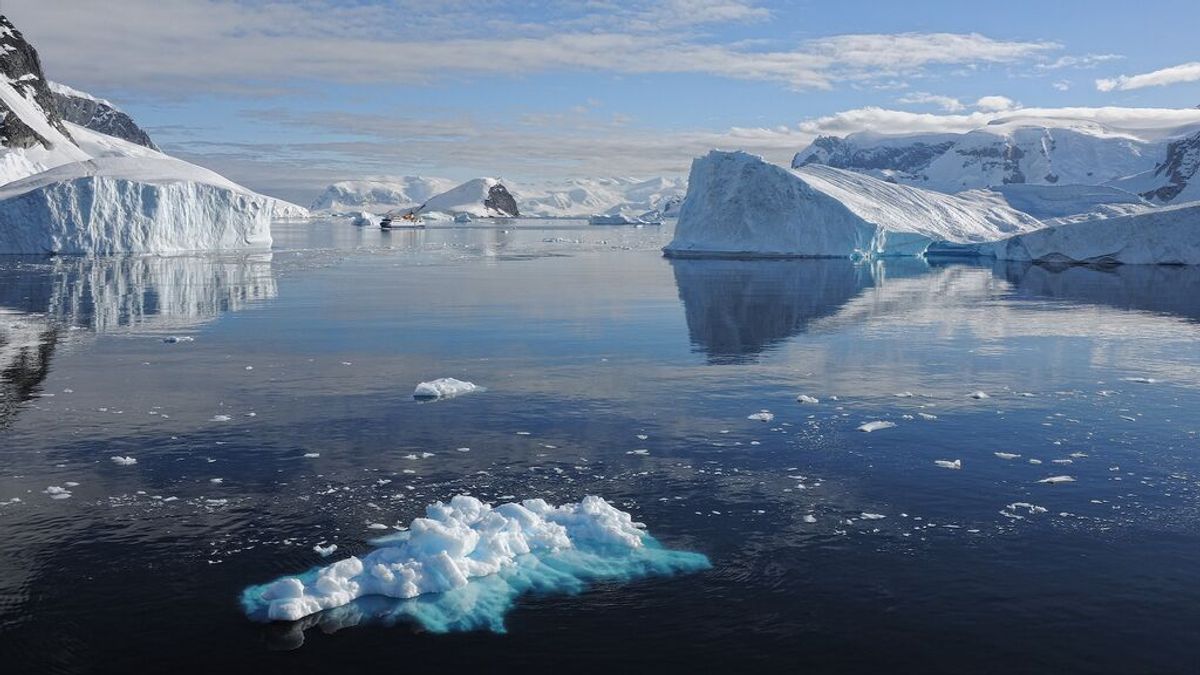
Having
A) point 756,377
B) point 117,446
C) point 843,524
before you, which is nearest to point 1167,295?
point 756,377

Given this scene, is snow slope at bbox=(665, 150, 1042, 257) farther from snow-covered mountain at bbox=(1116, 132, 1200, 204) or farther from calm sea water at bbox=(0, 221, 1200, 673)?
snow-covered mountain at bbox=(1116, 132, 1200, 204)

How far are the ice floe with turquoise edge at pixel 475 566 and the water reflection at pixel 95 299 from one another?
8.57m

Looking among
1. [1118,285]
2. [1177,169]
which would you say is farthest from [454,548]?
[1177,169]

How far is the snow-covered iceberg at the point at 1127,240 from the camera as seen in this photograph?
54.4 m

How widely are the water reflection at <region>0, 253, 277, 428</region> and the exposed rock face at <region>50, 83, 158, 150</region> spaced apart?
155088 millimetres

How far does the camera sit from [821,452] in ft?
43.8

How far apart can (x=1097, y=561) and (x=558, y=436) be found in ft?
23.2

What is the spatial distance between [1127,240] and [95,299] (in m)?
51.9

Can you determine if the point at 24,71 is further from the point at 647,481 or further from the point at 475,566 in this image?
the point at 475,566

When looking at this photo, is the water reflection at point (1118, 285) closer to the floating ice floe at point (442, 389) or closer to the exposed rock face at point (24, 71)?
the floating ice floe at point (442, 389)

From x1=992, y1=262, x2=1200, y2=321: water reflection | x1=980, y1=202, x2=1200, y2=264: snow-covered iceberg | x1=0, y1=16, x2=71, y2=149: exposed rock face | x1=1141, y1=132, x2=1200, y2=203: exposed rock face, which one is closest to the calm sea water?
x1=992, y1=262, x2=1200, y2=321: water reflection

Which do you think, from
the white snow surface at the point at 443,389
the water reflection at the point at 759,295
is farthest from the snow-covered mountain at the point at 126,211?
the white snow surface at the point at 443,389

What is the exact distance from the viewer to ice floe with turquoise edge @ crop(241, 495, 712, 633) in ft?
27.7

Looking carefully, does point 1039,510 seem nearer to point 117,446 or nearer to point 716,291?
point 117,446
